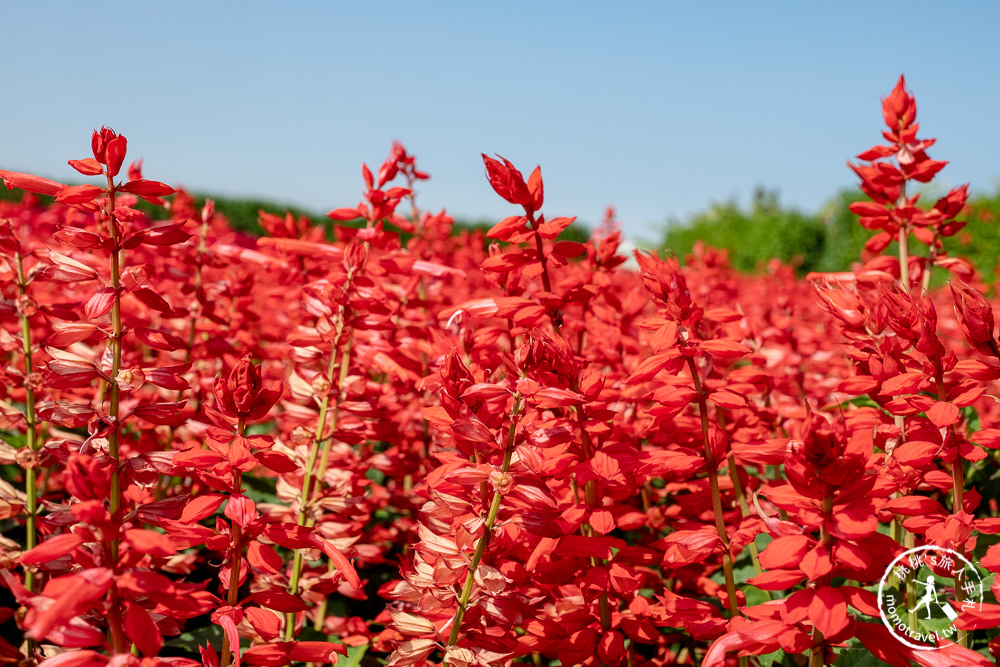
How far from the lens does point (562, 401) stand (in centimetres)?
112

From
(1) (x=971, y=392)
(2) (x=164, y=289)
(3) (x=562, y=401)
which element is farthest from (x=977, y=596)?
(2) (x=164, y=289)

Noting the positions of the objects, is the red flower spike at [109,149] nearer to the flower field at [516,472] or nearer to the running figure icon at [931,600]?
the flower field at [516,472]

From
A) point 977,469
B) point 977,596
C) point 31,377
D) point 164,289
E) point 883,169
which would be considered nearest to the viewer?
point 977,596

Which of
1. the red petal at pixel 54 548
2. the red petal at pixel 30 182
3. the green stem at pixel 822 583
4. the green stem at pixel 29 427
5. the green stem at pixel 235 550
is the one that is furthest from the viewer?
the green stem at pixel 29 427

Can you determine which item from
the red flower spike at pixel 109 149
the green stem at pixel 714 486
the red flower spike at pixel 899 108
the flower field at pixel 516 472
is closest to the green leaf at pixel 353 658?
the flower field at pixel 516 472

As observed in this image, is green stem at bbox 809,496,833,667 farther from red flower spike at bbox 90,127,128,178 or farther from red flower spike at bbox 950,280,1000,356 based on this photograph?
red flower spike at bbox 90,127,128,178

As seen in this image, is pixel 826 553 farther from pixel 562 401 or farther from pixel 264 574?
pixel 264 574

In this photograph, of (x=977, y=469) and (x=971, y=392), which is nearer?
(x=971, y=392)

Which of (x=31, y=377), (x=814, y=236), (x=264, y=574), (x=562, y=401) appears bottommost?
(x=264, y=574)

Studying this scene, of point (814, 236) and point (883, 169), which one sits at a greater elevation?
point (814, 236)

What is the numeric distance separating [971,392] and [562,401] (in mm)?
679

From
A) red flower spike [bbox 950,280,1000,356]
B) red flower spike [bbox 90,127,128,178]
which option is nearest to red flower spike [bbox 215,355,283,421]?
red flower spike [bbox 90,127,128,178]
